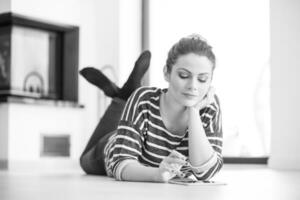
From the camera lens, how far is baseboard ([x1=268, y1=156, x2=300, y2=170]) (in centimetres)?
406

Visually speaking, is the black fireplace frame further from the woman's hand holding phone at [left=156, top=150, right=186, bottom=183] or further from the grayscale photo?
the woman's hand holding phone at [left=156, top=150, right=186, bottom=183]

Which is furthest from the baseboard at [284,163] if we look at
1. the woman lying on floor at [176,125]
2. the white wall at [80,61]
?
the woman lying on floor at [176,125]

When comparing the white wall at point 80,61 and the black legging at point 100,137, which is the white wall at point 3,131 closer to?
the white wall at point 80,61

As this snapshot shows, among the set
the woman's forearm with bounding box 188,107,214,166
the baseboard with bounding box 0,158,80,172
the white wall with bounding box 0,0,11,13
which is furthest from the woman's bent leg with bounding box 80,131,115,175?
the white wall with bounding box 0,0,11,13

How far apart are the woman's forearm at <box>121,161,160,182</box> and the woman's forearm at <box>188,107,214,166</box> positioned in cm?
16

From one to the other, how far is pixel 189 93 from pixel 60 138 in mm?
3166

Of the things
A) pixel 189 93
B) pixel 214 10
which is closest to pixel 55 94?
pixel 214 10

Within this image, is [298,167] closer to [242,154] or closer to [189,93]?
[242,154]

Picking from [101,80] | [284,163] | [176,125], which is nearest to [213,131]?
[176,125]

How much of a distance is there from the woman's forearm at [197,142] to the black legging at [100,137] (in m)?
0.84

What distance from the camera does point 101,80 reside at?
2953mm

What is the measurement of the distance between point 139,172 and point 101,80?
38.7 inches

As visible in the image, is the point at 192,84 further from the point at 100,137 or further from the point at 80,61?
the point at 80,61

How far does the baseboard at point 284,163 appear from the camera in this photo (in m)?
4.06
